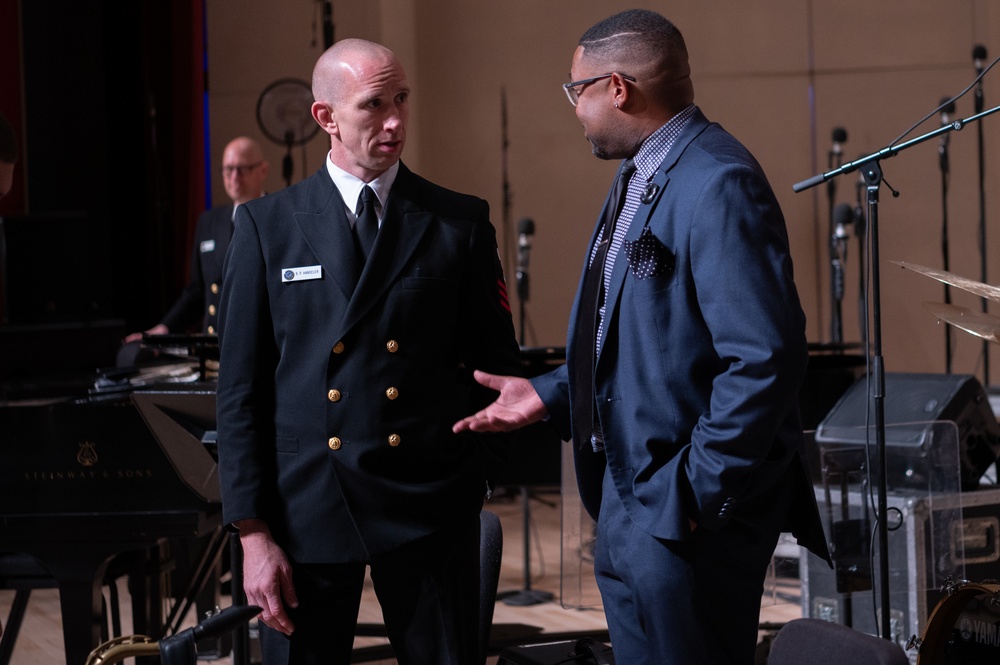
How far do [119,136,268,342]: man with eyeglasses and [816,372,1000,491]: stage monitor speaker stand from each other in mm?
2647

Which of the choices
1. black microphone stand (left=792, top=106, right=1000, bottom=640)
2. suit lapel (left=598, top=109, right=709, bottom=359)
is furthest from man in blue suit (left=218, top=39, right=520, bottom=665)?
black microphone stand (left=792, top=106, right=1000, bottom=640)

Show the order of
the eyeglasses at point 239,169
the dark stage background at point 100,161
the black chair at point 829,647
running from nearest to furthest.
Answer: the black chair at point 829,647
the eyeglasses at point 239,169
the dark stage background at point 100,161

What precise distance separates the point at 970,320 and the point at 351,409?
1193mm

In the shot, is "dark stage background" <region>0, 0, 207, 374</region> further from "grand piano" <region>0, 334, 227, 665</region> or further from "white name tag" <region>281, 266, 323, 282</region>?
"white name tag" <region>281, 266, 323, 282</region>

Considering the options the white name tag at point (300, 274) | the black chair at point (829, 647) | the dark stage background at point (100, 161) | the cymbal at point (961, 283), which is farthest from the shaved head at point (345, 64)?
the dark stage background at point (100, 161)

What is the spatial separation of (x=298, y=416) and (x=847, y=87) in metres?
6.93

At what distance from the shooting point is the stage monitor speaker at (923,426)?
3.45 metres

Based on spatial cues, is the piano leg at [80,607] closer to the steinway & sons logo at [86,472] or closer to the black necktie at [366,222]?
Answer: the steinway & sons logo at [86,472]

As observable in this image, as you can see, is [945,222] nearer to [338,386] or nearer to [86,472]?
[86,472]

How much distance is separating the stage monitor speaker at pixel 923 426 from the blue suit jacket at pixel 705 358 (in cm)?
165

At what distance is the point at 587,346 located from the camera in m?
1.92

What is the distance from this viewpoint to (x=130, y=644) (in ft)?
5.73

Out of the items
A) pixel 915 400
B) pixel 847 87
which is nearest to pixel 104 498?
pixel 915 400

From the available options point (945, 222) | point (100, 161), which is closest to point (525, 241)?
point (100, 161)
